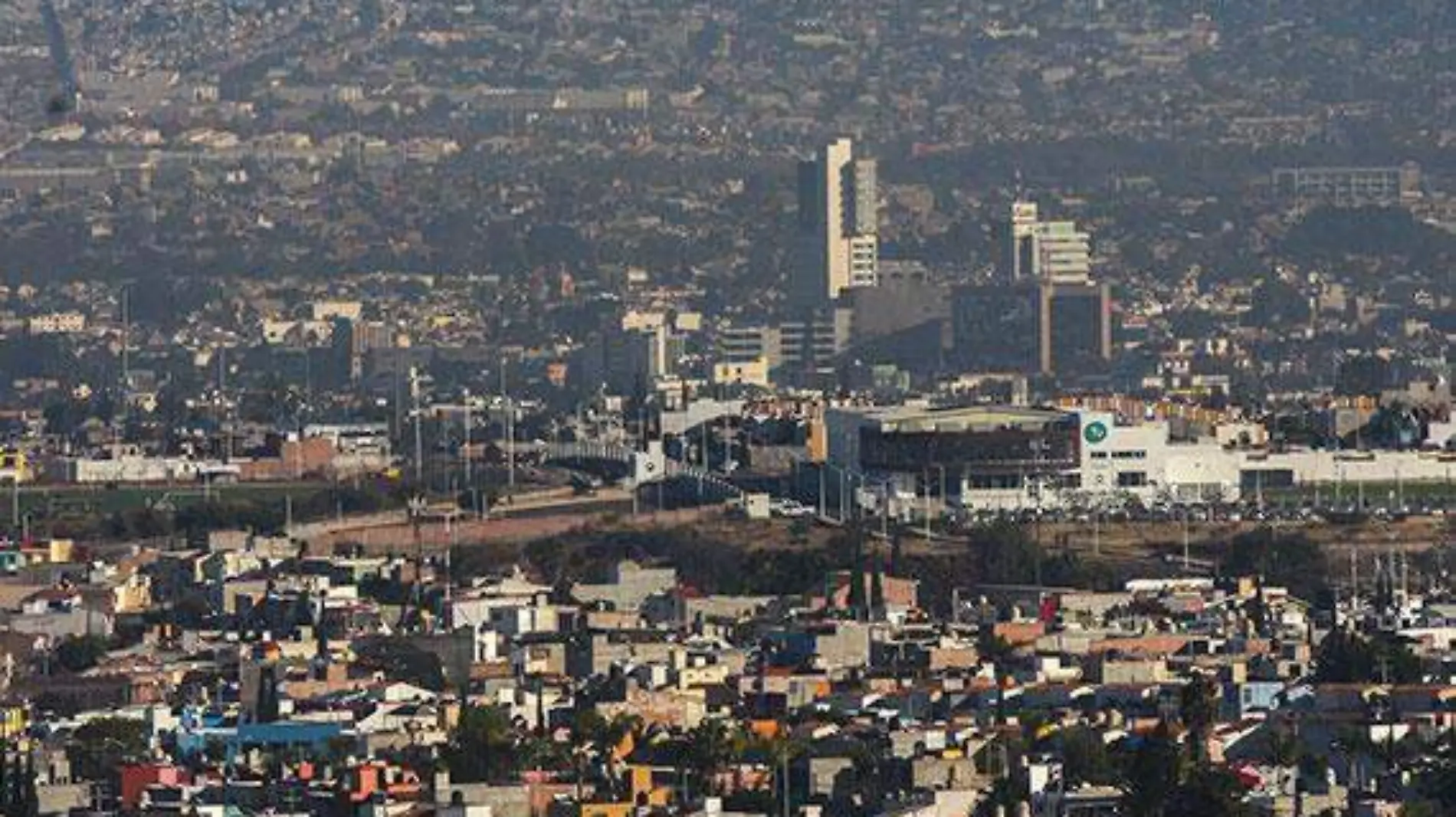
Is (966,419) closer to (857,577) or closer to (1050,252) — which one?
(857,577)

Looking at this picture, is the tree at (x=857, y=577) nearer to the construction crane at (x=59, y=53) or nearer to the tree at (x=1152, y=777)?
the construction crane at (x=59, y=53)

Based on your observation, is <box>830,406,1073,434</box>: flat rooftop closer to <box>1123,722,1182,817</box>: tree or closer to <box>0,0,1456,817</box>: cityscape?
<box>0,0,1456,817</box>: cityscape

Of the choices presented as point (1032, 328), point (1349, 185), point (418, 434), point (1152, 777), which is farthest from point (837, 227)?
point (1152, 777)

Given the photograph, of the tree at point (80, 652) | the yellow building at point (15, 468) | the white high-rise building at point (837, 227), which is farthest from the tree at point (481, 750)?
the white high-rise building at point (837, 227)

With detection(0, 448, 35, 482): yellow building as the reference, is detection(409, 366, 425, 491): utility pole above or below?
below

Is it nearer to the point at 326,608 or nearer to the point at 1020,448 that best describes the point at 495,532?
the point at 1020,448

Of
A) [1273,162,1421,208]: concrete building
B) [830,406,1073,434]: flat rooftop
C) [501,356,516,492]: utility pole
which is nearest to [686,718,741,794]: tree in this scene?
[501,356,516,492]: utility pole
